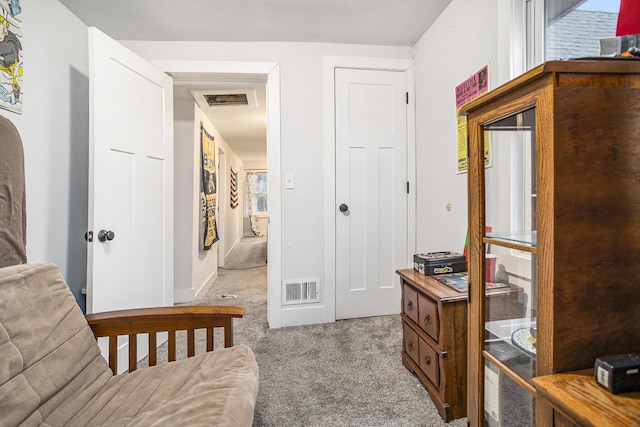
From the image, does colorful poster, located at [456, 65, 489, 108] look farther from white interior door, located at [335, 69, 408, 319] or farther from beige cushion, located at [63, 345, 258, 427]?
beige cushion, located at [63, 345, 258, 427]

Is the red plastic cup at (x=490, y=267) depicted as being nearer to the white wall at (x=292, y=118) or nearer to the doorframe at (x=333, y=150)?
the white wall at (x=292, y=118)

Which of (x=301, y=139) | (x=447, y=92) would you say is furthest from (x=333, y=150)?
(x=447, y=92)

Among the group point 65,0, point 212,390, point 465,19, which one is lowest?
point 212,390

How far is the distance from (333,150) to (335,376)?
1.60m

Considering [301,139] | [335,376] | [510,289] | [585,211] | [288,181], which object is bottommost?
[335,376]

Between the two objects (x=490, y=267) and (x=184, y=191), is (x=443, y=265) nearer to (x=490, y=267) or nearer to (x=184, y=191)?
(x=490, y=267)

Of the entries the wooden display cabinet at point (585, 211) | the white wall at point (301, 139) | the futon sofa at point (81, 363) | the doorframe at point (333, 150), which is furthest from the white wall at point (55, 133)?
the wooden display cabinet at point (585, 211)

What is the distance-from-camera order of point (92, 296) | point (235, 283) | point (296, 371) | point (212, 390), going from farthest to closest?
point (235, 283) < point (296, 371) < point (92, 296) < point (212, 390)

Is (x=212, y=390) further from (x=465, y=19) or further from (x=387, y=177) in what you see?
(x=465, y=19)

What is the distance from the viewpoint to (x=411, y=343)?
5.13ft

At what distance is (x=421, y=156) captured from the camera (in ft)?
7.42

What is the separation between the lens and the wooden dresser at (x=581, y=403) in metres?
0.48

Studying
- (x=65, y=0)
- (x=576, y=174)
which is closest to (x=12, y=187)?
(x=65, y=0)

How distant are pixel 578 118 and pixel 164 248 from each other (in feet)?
7.44
